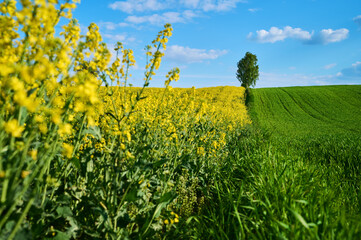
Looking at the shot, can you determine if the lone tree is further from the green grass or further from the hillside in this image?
the green grass

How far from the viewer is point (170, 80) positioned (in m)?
2.98

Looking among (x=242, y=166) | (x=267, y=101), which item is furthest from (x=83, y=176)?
(x=267, y=101)

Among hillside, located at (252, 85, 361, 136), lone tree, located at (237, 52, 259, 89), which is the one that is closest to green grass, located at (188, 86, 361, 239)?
hillside, located at (252, 85, 361, 136)

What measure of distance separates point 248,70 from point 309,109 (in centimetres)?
2885

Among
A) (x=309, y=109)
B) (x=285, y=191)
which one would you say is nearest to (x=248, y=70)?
(x=309, y=109)

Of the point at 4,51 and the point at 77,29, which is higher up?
the point at 77,29

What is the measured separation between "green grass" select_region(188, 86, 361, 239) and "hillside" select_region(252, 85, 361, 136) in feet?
5.63

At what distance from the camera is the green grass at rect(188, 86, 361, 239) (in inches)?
81.3

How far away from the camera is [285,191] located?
2721 mm

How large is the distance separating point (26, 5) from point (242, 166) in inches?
168

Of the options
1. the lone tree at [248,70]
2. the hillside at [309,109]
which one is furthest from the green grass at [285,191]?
the lone tree at [248,70]

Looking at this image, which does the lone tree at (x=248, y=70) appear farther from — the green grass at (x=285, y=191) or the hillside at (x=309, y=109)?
the green grass at (x=285, y=191)

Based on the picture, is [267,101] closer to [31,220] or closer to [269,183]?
[269,183]

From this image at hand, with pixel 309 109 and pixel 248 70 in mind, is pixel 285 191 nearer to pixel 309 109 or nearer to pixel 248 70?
pixel 309 109
